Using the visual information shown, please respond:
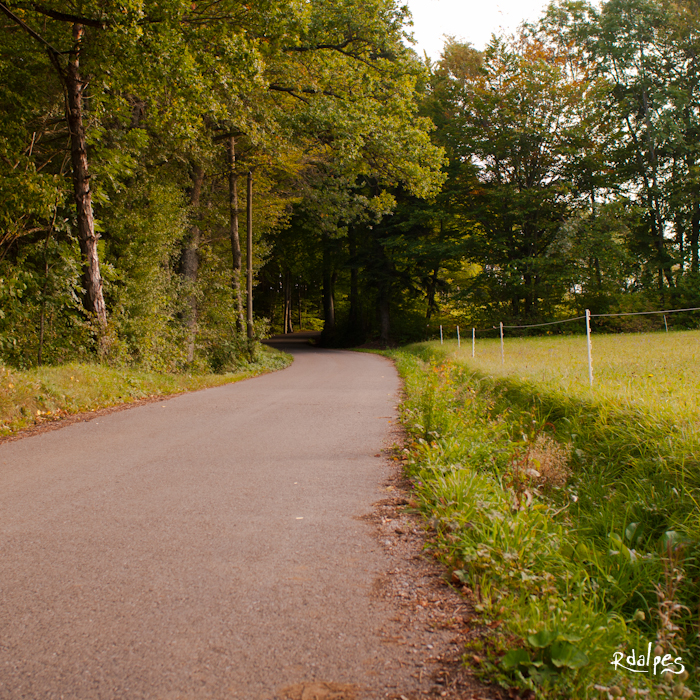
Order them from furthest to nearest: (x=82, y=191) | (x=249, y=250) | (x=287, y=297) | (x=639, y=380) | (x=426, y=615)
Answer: (x=287, y=297)
(x=249, y=250)
(x=82, y=191)
(x=639, y=380)
(x=426, y=615)

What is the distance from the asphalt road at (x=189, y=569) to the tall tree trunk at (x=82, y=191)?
21.9 ft

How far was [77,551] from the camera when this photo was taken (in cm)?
377

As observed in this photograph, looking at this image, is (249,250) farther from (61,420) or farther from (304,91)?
(61,420)

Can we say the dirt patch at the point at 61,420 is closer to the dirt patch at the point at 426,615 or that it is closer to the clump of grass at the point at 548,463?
the dirt patch at the point at 426,615

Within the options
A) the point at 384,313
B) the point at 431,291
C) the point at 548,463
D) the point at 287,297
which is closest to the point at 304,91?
the point at 548,463

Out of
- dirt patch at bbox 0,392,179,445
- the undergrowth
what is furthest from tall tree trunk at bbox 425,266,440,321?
the undergrowth

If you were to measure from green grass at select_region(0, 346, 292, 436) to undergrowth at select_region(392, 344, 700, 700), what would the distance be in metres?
6.41

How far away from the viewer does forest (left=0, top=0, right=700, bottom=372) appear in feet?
39.5

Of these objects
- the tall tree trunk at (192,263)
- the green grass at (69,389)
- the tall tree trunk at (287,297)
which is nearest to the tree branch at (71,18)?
the green grass at (69,389)

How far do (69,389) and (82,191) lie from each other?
550 centimetres

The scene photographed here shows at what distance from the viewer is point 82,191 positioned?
41.9 feet

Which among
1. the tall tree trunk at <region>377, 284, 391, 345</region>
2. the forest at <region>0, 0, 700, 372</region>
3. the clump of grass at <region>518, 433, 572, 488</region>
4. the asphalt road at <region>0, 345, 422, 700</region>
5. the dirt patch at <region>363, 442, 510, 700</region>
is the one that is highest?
the forest at <region>0, 0, 700, 372</region>

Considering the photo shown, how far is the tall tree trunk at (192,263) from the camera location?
1816 cm

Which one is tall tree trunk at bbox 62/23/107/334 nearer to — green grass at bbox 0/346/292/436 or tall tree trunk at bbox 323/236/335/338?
green grass at bbox 0/346/292/436
